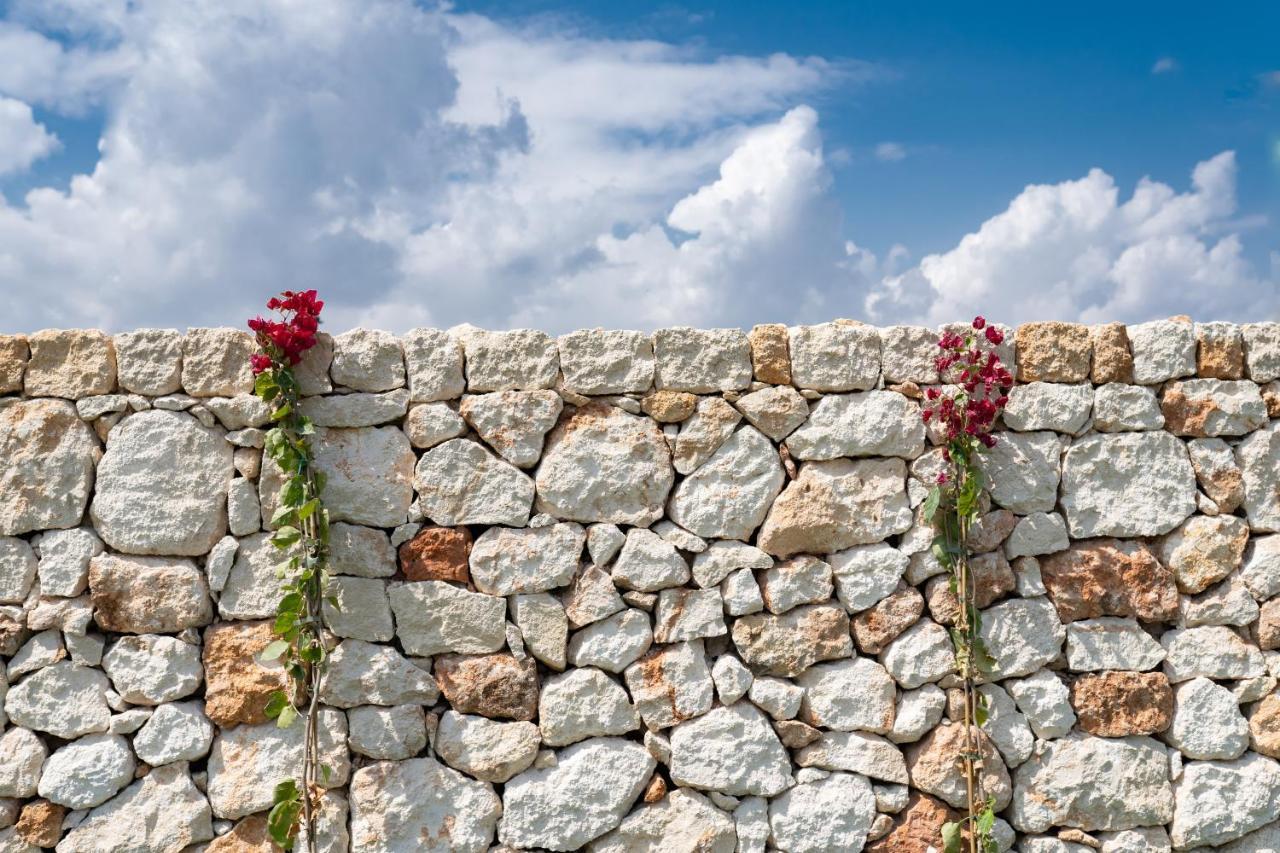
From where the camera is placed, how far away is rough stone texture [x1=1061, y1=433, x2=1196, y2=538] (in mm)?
4461

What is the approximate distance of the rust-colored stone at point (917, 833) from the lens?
14.1 ft

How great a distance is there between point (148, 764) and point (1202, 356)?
4.68 metres

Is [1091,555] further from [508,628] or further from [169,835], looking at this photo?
[169,835]

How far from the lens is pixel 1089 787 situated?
4.41 metres

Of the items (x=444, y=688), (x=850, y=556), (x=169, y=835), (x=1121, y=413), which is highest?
(x=1121, y=413)

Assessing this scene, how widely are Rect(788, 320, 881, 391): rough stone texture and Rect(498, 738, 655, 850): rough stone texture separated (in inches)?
66.5

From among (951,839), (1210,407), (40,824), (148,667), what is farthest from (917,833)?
(40,824)

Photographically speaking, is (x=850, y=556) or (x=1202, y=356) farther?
(x=1202, y=356)

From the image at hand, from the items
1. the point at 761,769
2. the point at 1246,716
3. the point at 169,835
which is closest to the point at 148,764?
the point at 169,835

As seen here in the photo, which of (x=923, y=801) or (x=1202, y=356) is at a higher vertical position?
(x=1202, y=356)

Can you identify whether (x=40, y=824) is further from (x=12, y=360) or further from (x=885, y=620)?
(x=885, y=620)

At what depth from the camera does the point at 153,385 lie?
4.11 m

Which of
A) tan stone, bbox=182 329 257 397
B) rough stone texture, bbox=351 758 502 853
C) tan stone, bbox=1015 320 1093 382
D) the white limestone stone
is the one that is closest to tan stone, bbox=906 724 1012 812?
tan stone, bbox=1015 320 1093 382

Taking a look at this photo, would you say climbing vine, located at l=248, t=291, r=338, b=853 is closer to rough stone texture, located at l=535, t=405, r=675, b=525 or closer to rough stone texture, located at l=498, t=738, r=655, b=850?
rough stone texture, located at l=498, t=738, r=655, b=850
